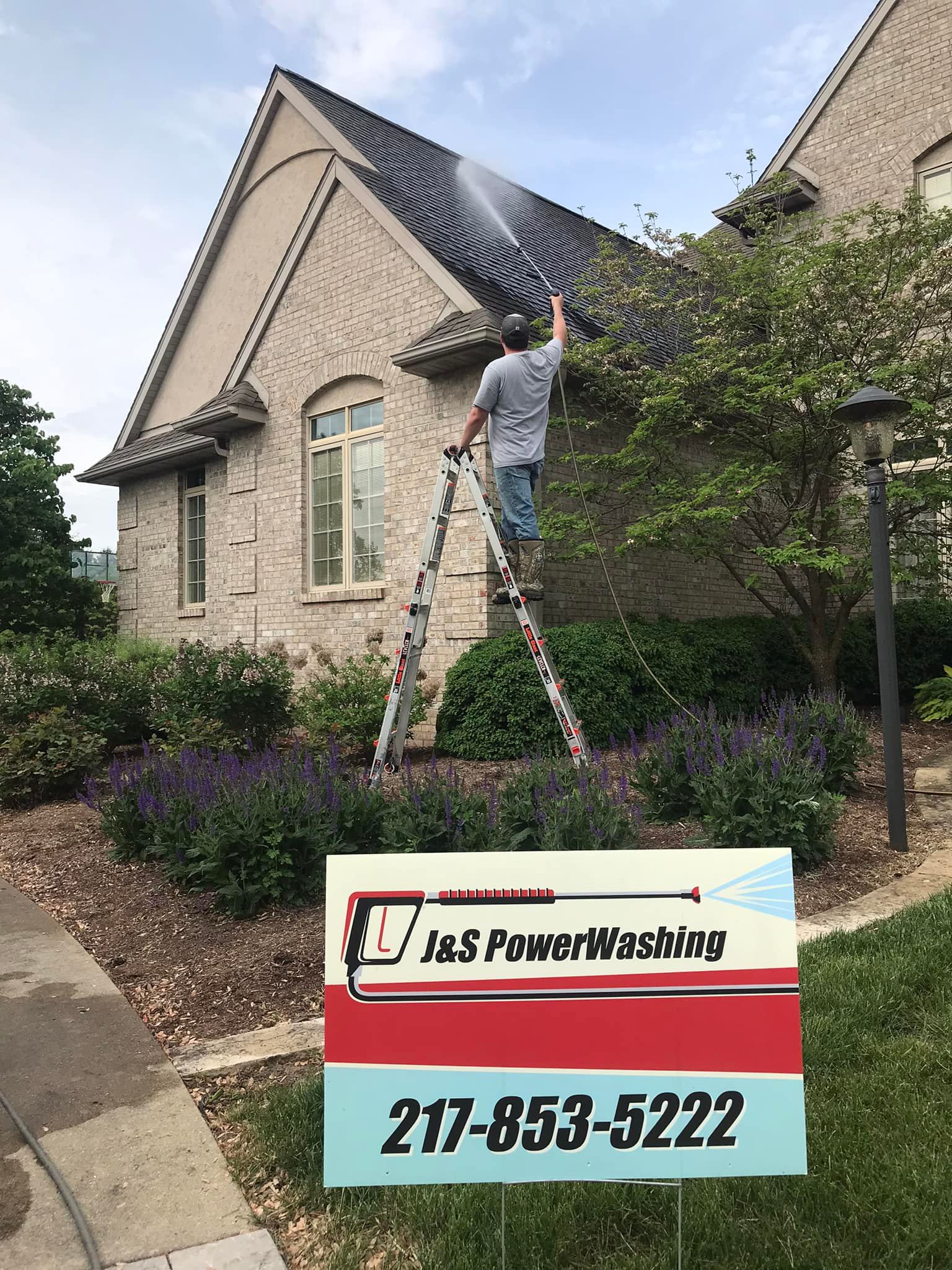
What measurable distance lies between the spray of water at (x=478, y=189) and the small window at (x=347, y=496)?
381 centimetres

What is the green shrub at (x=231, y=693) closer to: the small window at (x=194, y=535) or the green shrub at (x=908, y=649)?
the small window at (x=194, y=535)

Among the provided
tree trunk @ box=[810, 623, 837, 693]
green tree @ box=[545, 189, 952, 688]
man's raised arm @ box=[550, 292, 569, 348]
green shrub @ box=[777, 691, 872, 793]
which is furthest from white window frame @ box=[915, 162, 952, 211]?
green shrub @ box=[777, 691, 872, 793]

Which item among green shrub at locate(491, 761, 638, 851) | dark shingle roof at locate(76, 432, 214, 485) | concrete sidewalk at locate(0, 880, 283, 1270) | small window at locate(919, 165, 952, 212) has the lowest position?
concrete sidewalk at locate(0, 880, 283, 1270)

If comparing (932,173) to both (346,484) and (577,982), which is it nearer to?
(346,484)

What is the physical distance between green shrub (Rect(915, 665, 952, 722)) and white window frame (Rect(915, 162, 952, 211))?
7247mm

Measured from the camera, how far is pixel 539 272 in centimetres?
1255

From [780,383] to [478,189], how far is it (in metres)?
8.14

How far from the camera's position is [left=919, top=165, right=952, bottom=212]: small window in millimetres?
13922

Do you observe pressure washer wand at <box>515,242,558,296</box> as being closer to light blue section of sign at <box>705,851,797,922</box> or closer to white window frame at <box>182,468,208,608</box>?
white window frame at <box>182,468,208,608</box>

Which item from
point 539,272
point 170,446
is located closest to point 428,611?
point 539,272

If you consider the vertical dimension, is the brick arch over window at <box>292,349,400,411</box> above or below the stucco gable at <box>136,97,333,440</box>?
below

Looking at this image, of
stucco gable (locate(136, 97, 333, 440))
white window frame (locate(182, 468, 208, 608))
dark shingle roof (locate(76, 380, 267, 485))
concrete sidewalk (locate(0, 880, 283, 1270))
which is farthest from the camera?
white window frame (locate(182, 468, 208, 608))

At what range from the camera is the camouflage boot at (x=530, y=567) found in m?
7.07

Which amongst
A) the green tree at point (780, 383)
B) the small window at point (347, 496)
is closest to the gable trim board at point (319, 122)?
the small window at point (347, 496)
